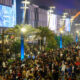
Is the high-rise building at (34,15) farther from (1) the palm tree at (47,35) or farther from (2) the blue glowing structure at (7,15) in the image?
(1) the palm tree at (47,35)

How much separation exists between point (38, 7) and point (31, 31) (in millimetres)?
35694

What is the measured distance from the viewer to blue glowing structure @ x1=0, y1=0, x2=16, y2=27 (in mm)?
43391

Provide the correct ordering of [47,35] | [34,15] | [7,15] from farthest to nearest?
1. [34,15]
2. [7,15]
3. [47,35]

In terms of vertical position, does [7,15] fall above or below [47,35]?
above

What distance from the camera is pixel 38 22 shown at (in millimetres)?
57875

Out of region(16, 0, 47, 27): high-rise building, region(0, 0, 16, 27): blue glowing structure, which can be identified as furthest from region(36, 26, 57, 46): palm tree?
region(16, 0, 47, 27): high-rise building

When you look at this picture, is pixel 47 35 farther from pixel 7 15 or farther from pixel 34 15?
pixel 34 15

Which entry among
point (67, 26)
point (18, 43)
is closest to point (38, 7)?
point (67, 26)

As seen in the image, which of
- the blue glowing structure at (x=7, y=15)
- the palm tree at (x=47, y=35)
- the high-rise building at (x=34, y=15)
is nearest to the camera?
the palm tree at (x=47, y=35)

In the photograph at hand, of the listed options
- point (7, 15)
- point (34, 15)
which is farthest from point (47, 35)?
point (34, 15)

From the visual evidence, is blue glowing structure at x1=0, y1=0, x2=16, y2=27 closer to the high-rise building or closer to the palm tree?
the high-rise building

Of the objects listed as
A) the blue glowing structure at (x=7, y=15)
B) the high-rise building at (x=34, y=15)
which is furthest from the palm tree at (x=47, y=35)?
the high-rise building at (x=34, y=15)

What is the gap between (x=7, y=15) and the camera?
149ft

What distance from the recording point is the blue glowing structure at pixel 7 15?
142 ft
